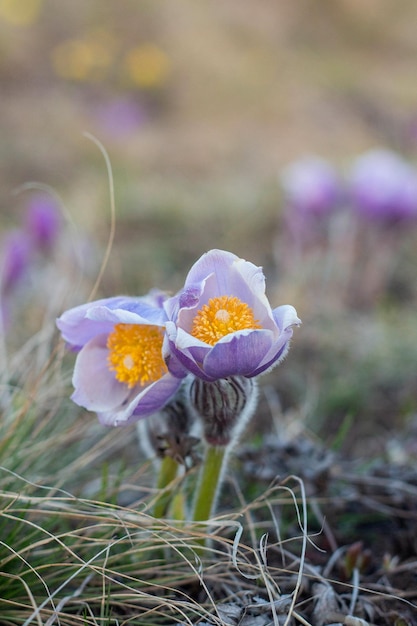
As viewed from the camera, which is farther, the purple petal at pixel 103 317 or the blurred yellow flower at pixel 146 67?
the blurred yellow flower at pixel 146 67

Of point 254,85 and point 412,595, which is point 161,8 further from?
point 412,595

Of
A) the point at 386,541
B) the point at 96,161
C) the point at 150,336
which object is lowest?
the point at 96,161

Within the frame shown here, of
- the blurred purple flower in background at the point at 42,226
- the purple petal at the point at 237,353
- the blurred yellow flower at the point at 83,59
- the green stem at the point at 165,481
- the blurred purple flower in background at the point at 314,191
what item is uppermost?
the purple petal at the point at 237,353

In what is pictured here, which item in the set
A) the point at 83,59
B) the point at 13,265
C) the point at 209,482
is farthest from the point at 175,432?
the point at 83,59

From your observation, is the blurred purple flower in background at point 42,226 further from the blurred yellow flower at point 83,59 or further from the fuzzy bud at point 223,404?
the blurred yellow flower at point 83,59

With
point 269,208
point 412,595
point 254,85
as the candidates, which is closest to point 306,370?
point 412,595

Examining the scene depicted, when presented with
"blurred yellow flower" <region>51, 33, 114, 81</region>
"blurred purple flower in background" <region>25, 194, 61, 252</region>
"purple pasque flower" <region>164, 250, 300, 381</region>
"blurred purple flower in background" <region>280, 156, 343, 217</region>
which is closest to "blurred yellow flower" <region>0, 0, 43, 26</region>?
"blurred yellow flower" <region>51, 33, 114, 81</region>

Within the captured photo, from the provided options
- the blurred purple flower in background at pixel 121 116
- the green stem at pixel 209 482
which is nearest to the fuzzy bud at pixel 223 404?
the green stem at pixel 209 482
